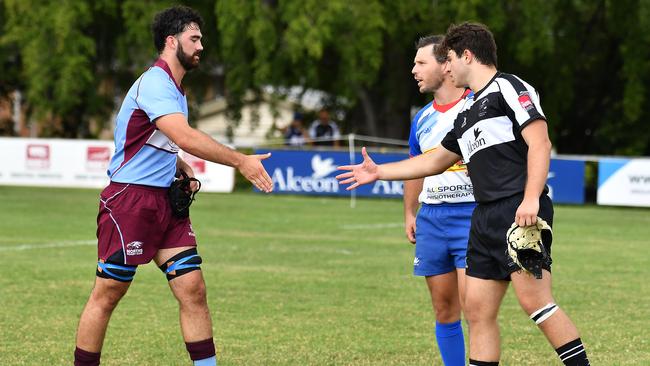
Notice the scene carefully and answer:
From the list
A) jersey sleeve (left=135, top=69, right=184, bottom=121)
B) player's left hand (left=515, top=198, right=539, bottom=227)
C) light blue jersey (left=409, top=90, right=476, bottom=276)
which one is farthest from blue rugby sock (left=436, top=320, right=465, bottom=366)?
jersey sleeve (left=135, top=69, right=184, bottom=121)

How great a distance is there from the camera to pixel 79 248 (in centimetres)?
1516

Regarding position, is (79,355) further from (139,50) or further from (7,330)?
(139,50)

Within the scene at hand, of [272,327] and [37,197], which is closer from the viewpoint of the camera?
[272,327]

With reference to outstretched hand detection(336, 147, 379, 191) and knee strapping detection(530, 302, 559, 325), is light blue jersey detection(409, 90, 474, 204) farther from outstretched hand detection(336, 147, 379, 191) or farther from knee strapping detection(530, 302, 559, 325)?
knee strapping detection(530, 302, 559, 325)

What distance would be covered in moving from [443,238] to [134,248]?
A: 6.30ft

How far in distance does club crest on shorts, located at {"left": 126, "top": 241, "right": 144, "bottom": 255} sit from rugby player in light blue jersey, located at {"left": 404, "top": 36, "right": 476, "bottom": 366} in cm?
179

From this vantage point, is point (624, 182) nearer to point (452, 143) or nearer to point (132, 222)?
point (452, 143)

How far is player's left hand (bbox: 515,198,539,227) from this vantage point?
592cm

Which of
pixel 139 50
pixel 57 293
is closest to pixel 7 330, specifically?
pixel 57 293

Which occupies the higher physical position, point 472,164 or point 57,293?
point 472,164

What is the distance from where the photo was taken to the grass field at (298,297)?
8.52 meters

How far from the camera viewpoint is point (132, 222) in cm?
684

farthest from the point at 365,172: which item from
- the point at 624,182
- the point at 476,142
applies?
the point at 624,182

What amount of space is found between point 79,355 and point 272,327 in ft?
9.11
